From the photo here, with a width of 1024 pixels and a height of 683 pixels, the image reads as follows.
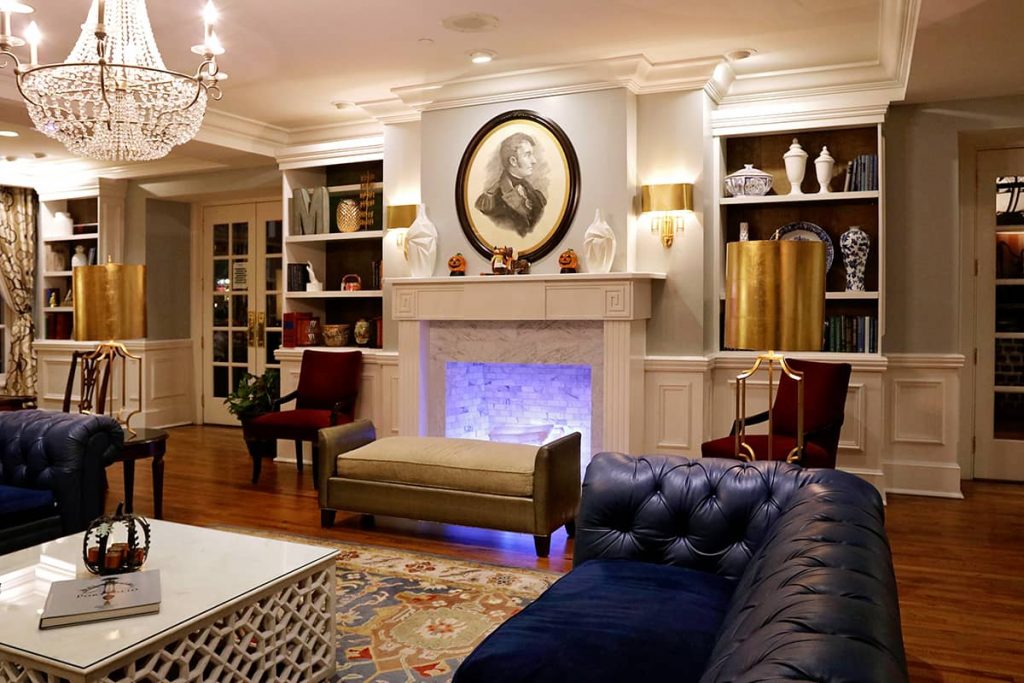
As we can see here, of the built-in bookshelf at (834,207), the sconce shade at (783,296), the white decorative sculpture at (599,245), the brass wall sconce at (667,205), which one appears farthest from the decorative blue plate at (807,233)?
the sconce shade at (783,296)

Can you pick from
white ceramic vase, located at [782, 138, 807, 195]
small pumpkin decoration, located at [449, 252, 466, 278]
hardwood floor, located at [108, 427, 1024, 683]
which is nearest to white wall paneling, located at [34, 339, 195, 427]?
hardwood floor, located at [108, 427, 1024, 683]

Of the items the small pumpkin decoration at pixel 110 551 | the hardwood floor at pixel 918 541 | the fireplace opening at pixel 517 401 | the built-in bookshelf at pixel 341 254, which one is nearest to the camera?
the small pumpkin decoration at pixel 110 551

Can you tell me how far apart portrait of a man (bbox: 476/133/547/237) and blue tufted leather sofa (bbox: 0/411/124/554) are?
2.74m

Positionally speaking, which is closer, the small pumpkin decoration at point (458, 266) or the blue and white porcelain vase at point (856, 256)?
the blue and white porcelain vase at point (856, 256)

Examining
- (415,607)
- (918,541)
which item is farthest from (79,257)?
(918,541)

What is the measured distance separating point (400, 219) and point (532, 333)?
4.71ft

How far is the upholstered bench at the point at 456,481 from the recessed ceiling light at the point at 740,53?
8.04 feet

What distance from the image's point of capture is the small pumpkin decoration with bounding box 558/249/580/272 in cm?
523

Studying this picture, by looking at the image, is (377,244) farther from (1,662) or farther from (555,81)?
(1,662)

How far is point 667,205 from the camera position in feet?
16.8

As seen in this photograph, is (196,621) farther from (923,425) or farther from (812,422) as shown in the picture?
(923,425)

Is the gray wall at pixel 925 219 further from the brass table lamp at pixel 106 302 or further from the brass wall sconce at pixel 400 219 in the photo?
the brass table lamp at pixel 106 302

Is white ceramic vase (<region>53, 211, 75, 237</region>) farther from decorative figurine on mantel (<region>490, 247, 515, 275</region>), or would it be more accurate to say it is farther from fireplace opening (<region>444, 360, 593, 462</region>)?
decorative figurine on mantel (<region>490, 247, 515, 275</region>)

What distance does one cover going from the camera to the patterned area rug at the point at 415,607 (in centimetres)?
279
